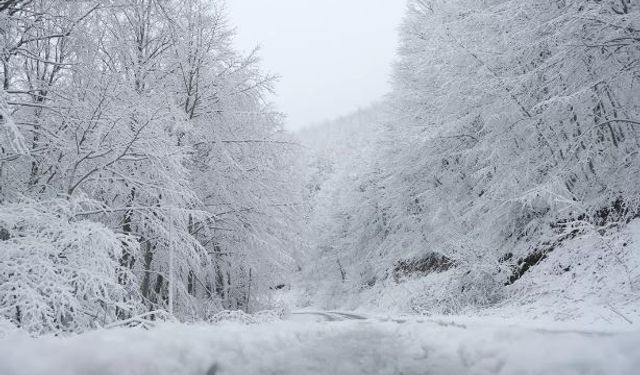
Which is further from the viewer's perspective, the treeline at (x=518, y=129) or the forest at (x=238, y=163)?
the treeline at (x=518, y=129)

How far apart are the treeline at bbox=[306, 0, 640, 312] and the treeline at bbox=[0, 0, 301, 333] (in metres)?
5.42

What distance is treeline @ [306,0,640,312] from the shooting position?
30.9ft

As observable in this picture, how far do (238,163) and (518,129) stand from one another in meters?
Answer: 7.50

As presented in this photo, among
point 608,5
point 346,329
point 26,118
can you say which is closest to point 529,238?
point 608,5

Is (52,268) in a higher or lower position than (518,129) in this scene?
lower

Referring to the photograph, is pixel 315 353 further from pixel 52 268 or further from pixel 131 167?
pixel 131 167

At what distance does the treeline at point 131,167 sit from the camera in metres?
5.30

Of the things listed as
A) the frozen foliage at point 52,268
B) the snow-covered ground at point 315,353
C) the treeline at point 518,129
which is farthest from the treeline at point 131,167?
the treeline at point 518,129

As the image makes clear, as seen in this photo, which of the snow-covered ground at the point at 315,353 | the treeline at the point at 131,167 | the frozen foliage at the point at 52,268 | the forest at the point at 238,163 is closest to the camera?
the snow-covered ground at the point at 315,353

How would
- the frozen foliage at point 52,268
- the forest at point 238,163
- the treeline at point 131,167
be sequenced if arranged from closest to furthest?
1. the frozen foliage at point 52,268
2. the treeline at point 131,167
3. the forest at point 238,163

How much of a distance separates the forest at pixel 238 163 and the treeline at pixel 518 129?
7 centimetres

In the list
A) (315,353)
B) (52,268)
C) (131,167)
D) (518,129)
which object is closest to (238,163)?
(131,167)

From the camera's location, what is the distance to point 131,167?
7906mm

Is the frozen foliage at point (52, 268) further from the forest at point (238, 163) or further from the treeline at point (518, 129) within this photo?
the treeline at point (518, 129)
